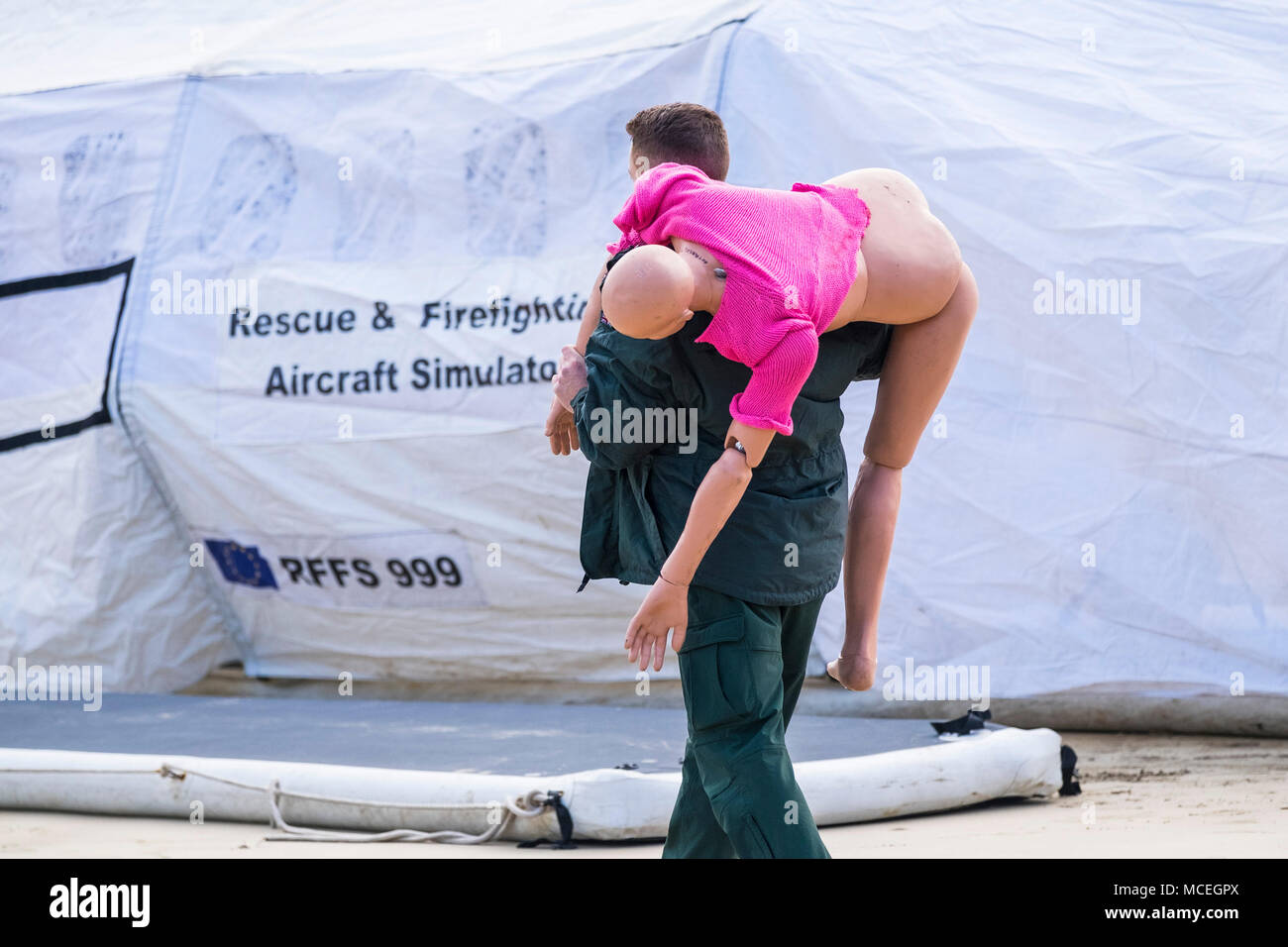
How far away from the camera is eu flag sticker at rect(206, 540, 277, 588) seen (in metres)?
4.27

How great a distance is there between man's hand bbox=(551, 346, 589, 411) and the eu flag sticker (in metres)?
2.76

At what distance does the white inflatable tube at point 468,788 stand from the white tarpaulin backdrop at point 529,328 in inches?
34.1

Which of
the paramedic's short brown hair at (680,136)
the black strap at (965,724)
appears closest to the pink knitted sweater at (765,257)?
the paramedic's short brown hair at (680,136)

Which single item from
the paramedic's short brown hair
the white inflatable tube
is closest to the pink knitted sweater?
the paramedic's short brown hair

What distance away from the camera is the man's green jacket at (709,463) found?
1.63 metres

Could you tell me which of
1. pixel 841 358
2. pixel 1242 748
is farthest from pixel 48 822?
pixel 1242 748

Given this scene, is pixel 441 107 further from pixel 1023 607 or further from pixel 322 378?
pixel 1023 607

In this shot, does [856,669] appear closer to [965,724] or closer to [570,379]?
[570,379]

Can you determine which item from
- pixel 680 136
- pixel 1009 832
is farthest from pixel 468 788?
pixel 680 136

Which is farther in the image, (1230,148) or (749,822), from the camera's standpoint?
(1230,148)

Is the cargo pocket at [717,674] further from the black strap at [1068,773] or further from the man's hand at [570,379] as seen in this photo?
the black strap at [1068,773]

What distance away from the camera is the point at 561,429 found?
1.81 m

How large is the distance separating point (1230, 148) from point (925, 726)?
5.88 ft

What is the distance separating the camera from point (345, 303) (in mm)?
4133
